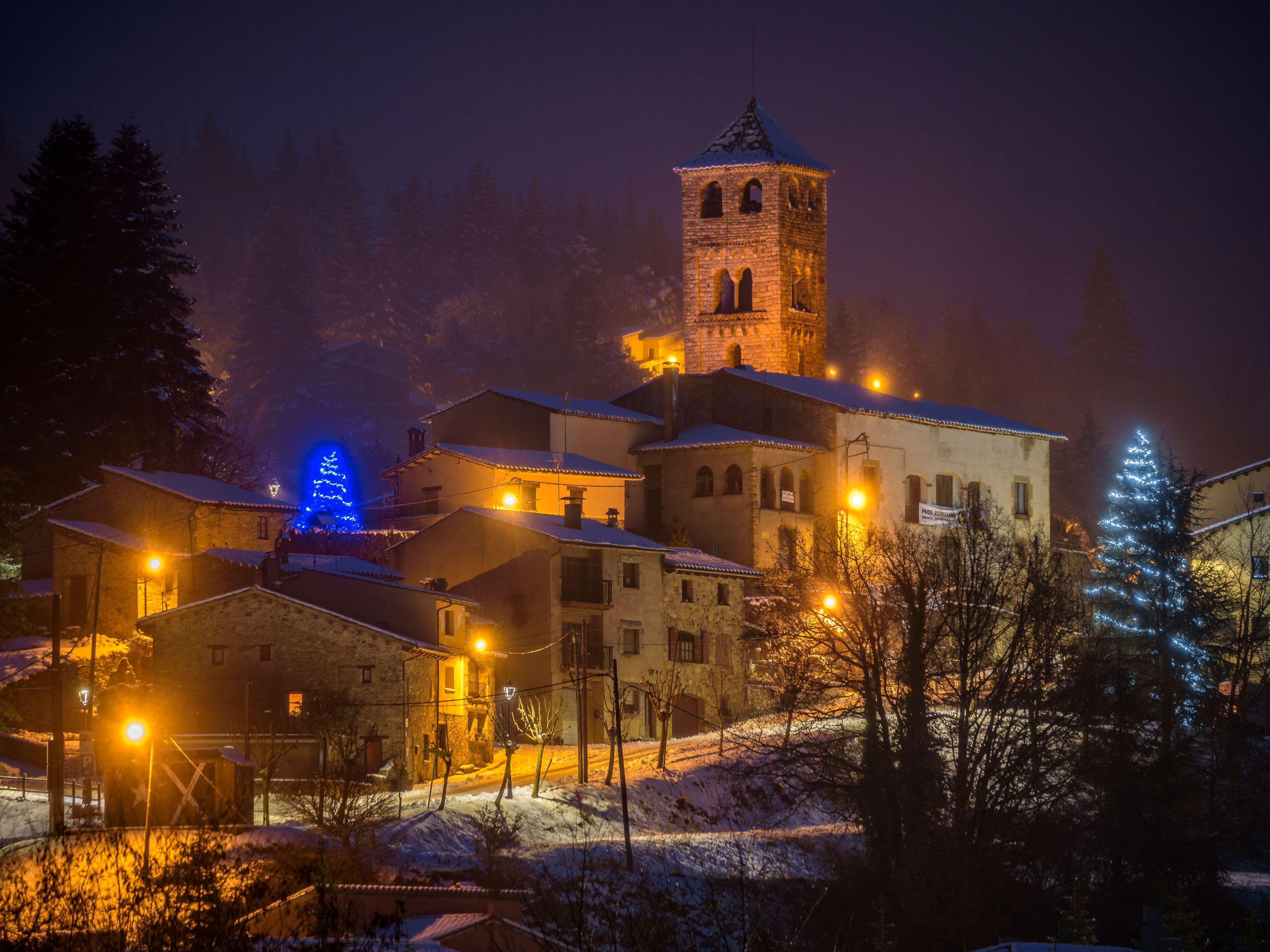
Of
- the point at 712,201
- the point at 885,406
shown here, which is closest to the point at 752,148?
the point at 712,201

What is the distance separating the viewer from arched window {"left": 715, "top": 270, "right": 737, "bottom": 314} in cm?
6575

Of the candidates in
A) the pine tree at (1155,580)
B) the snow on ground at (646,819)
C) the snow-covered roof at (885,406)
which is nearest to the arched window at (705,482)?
the snow-covered roof at (885,406)

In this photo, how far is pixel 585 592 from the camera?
43375 mm

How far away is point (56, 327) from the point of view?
158ft

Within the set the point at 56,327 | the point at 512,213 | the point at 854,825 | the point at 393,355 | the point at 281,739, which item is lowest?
the point at 854,825

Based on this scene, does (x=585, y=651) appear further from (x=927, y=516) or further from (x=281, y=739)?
(x=927, y=516)

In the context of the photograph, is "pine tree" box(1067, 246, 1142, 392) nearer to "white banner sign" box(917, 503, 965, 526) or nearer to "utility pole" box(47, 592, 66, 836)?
"white banner sign" box(917, 503, 965, 526)

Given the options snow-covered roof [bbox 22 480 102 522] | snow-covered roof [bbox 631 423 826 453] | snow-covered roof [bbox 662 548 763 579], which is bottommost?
snow-covered roof [bbox 662 548 763 579]

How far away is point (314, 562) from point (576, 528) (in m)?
7.83

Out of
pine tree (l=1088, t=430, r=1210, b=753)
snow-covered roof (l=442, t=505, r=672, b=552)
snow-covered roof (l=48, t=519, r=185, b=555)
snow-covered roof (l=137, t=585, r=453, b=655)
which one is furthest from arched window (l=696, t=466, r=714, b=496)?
snow-covered roof (l=48, t=519, r=185, b=555)

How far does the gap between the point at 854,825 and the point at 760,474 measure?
19734 mm

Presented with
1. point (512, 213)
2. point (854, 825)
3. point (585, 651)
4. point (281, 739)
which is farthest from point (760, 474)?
point (512, 213)

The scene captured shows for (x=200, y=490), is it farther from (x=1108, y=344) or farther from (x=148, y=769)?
(x=1108, y=344)

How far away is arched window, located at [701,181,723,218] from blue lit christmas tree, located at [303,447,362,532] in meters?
19.6
